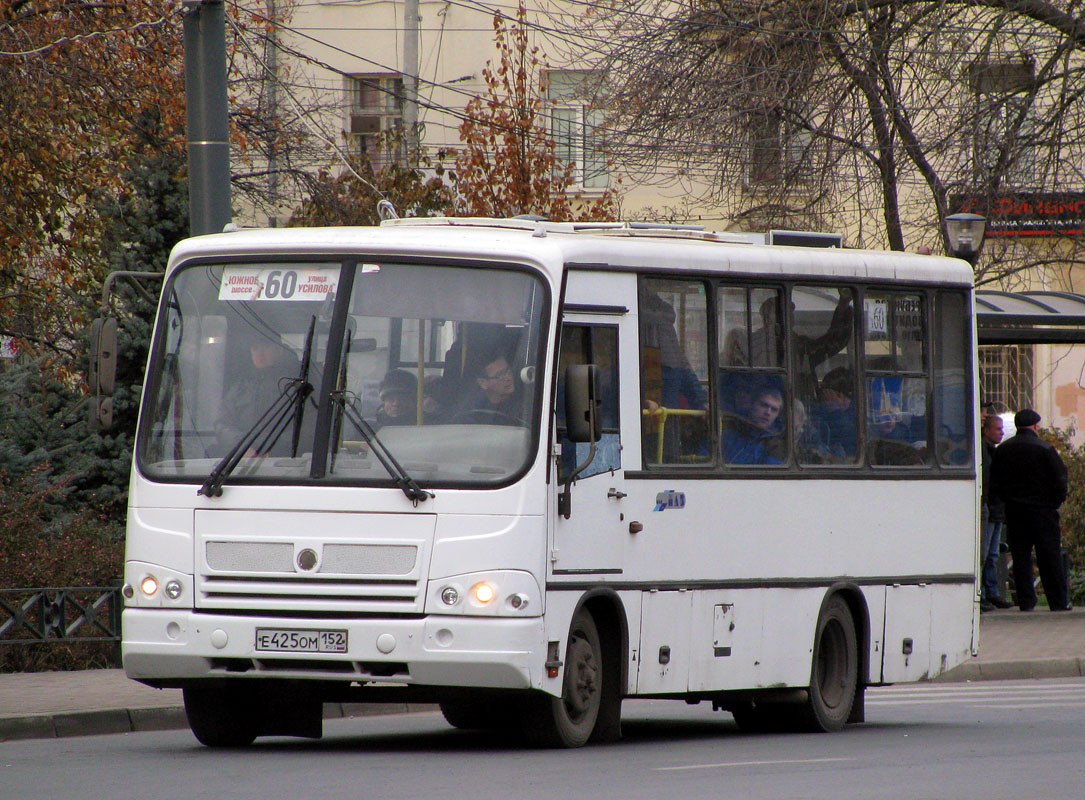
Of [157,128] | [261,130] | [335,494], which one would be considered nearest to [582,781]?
[335,494]

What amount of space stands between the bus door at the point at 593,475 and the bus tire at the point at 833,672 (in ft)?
6.76

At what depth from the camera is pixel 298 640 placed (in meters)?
10.1

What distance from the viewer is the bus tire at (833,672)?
12.4 meters

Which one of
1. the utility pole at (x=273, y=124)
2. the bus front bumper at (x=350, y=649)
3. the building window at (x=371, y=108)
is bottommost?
the bus front bumper at (x=350, y=649)

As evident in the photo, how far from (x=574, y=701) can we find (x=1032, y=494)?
11254 millimetres

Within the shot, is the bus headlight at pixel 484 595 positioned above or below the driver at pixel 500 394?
below

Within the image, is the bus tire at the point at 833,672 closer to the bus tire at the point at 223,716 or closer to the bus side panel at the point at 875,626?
the bus side panel at the point at 875,626

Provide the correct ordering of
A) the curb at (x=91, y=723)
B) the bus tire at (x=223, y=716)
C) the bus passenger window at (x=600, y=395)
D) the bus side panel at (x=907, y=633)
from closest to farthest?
the bus passenger window at (x=600, y=395), the bus tire at (x=223, y=716), the curb at (x=91, y=723), the bus side panel at (x=907, y=633)

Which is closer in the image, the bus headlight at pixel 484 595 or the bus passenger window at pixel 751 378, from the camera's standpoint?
→ the bus headlight at pixel 484 595

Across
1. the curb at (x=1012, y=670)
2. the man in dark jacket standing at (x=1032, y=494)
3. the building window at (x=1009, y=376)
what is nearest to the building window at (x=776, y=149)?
the man in dark jacket standing at (x=1032, y=494)

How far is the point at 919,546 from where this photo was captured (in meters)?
13.0

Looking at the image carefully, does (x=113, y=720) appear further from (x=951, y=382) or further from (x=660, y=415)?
(x=951, y=382)

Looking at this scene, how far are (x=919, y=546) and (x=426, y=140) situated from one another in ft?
82.3

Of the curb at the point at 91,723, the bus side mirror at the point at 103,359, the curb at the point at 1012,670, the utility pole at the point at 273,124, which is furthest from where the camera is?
the utility pole at the point at 273,124
